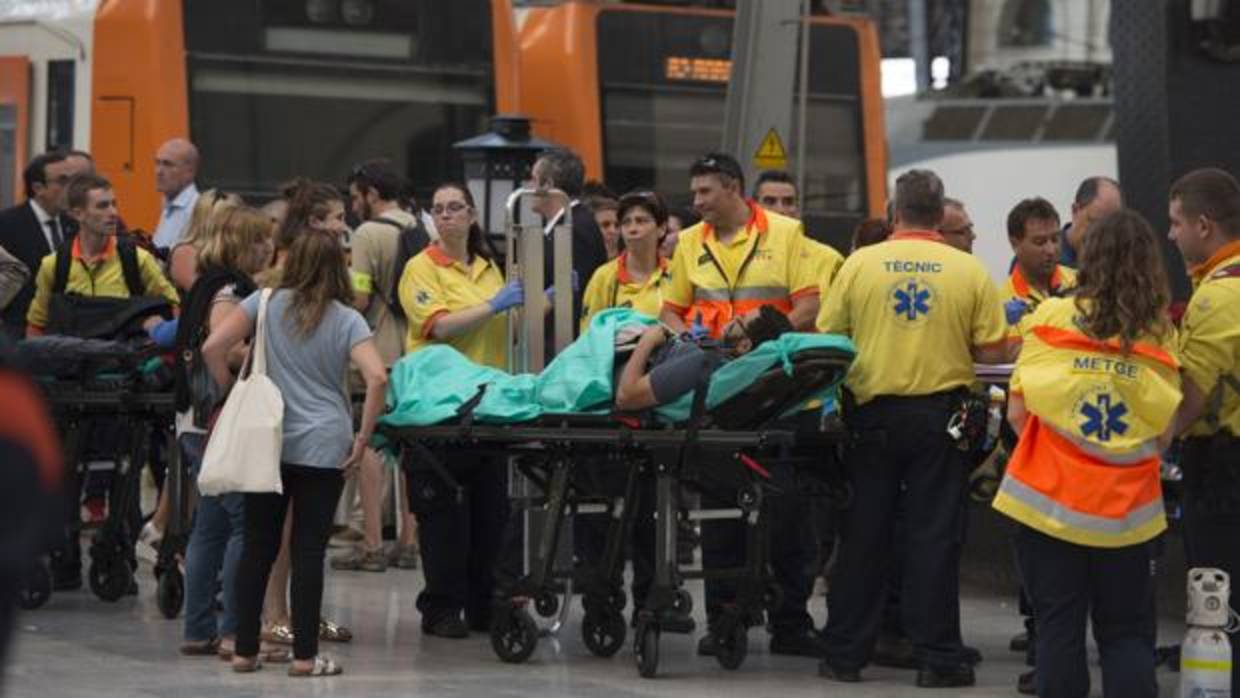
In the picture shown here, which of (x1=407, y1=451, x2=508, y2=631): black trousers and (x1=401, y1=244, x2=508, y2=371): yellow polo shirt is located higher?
(x1=401, y1=244, x2=508, y2=371): yellow polo shirt

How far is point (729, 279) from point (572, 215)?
6.43 feet

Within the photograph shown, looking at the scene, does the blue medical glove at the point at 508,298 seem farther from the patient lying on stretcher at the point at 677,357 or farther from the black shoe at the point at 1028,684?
the black shoe at the point at 1028,684

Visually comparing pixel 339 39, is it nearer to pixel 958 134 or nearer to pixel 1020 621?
pixel 1020 621

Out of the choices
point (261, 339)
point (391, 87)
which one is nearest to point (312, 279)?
point (261, 339)

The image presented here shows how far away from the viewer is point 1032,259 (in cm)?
1053

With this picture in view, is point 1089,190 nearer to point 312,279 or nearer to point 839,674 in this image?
point 839,674

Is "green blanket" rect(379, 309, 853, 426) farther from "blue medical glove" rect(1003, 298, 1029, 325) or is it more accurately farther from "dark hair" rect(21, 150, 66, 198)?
"dark hair" rect(21, 150, 66, 198)

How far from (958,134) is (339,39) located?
26.6 meters

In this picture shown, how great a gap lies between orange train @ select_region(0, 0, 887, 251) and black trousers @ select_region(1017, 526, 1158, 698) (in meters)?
10.4

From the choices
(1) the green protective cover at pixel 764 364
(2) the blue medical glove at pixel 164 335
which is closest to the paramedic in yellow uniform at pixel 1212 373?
(1) the green protective cover at pixel 764 364

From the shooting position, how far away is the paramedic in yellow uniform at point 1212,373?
8203 millimetres

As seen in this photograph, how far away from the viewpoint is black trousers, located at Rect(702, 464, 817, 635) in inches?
406

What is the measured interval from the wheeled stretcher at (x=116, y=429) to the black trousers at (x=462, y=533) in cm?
108

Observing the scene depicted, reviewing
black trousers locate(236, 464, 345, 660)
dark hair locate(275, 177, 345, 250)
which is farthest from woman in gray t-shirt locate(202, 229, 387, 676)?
dark hair locate(275, 177, 345, 250)
